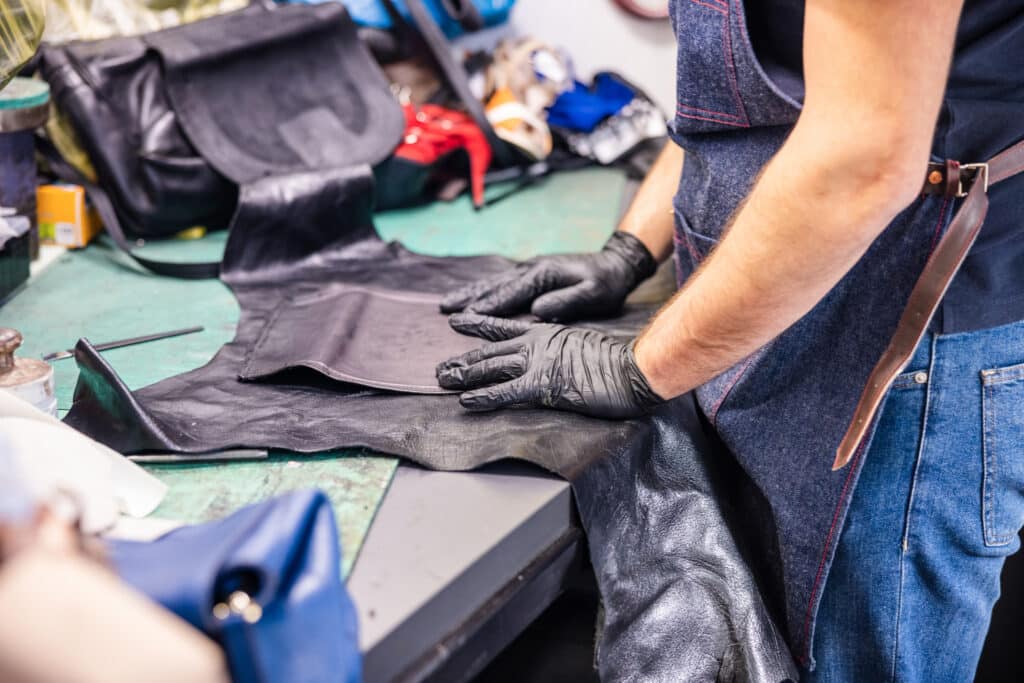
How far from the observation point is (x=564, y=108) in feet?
6.78

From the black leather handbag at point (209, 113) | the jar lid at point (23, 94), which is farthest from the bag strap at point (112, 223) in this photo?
the jar lid at point (23, 94)

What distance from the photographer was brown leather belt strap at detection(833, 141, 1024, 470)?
0.89 m

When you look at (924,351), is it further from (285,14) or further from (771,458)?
(285,14)

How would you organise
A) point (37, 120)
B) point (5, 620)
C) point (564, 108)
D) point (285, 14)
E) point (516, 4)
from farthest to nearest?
point (516, 4) → point (564, 108) → point (285, 14) → point (37, 120) → point (5, 620)

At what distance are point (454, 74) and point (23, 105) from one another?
82 cm

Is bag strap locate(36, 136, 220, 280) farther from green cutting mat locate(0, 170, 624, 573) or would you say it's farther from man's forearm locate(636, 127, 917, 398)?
man's forearm locate(636, 127, 917, 398)

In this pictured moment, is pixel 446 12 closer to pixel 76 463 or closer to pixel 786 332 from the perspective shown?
pixel 786 332

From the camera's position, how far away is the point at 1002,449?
3.20 feet

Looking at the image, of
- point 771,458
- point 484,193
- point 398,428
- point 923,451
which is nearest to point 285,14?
point 484,193

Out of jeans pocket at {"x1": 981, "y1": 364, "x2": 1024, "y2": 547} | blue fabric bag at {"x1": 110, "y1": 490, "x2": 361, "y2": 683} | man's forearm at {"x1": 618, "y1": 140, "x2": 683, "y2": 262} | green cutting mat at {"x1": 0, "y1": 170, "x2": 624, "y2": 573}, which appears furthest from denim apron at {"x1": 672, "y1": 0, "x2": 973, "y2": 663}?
blue fabric bag at {"x1": 110, "y1": 490, "x2": 361, "y2": 683}

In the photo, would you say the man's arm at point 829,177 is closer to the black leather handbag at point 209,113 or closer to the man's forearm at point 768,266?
the man's forearm at point 768,266

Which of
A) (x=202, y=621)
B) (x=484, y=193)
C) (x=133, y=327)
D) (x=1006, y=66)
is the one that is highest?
(x=1006, y=66)

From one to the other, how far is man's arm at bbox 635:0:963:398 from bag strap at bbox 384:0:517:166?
103 centimetres

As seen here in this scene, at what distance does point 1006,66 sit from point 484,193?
3.79 ft
